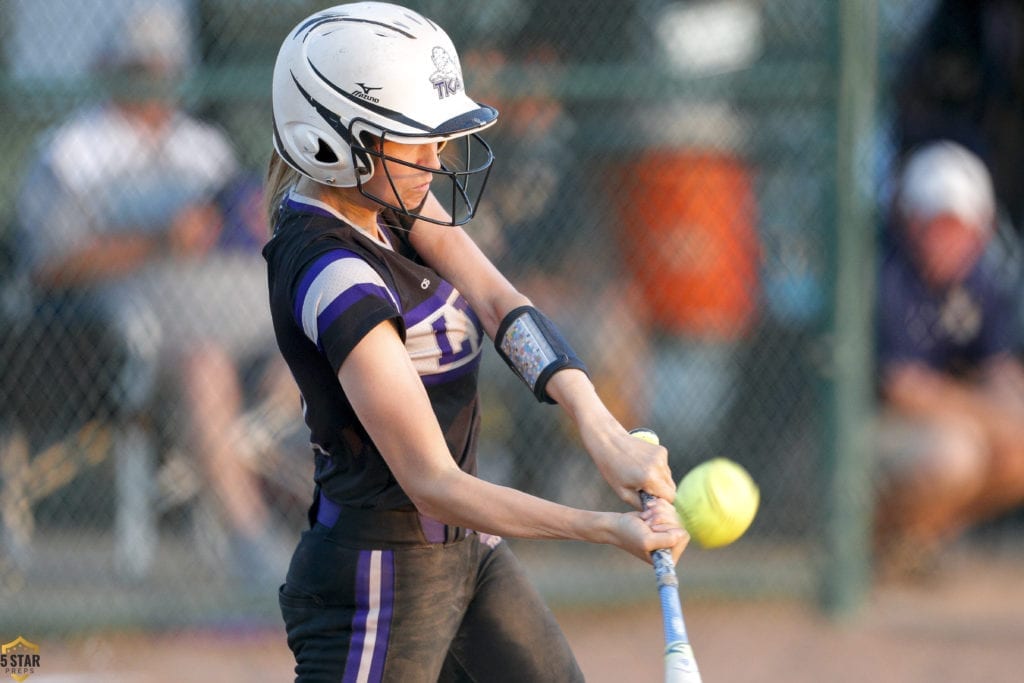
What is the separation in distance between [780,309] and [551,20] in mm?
1517

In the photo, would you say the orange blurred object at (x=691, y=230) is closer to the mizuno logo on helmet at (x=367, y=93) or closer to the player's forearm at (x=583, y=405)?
the player's forearm at (x=583, y=405)

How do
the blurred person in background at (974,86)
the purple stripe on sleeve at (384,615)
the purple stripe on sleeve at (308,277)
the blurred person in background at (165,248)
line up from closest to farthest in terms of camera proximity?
the purple stripe on sleeve at (308,277)
the purple stripe on sleeve at (384,615)
the blurred person in background at (165,248)
the blurred person in background at (974,86)

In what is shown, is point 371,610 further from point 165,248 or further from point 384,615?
point 165,248

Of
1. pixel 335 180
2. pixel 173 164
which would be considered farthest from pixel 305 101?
pixel 173 164

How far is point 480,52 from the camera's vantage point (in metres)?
5.19

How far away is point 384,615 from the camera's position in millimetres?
2533

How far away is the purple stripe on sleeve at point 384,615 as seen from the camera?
8.25 ft

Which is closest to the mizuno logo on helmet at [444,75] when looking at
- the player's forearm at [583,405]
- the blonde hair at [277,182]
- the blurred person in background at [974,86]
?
the blonde hair at [277,182]

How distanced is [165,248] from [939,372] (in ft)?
10.7

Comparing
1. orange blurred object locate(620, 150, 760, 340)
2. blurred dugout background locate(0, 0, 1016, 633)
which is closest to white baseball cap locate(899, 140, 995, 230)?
blurred dugout background locate(0, 0, 1016, 633)

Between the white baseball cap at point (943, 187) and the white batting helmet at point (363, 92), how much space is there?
11.7 feet

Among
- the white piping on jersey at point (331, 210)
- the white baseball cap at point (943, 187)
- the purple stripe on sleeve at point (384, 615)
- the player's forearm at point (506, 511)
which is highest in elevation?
the white baseball cap at point (943, 187)

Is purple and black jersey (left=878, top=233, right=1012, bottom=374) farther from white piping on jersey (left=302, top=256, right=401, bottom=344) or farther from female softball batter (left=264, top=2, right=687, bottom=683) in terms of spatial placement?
white piping on jersey (left=302, top=256, right=401, bottom=344)

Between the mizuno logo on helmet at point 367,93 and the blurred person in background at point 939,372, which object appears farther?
the blurred person in background at point 939,372
